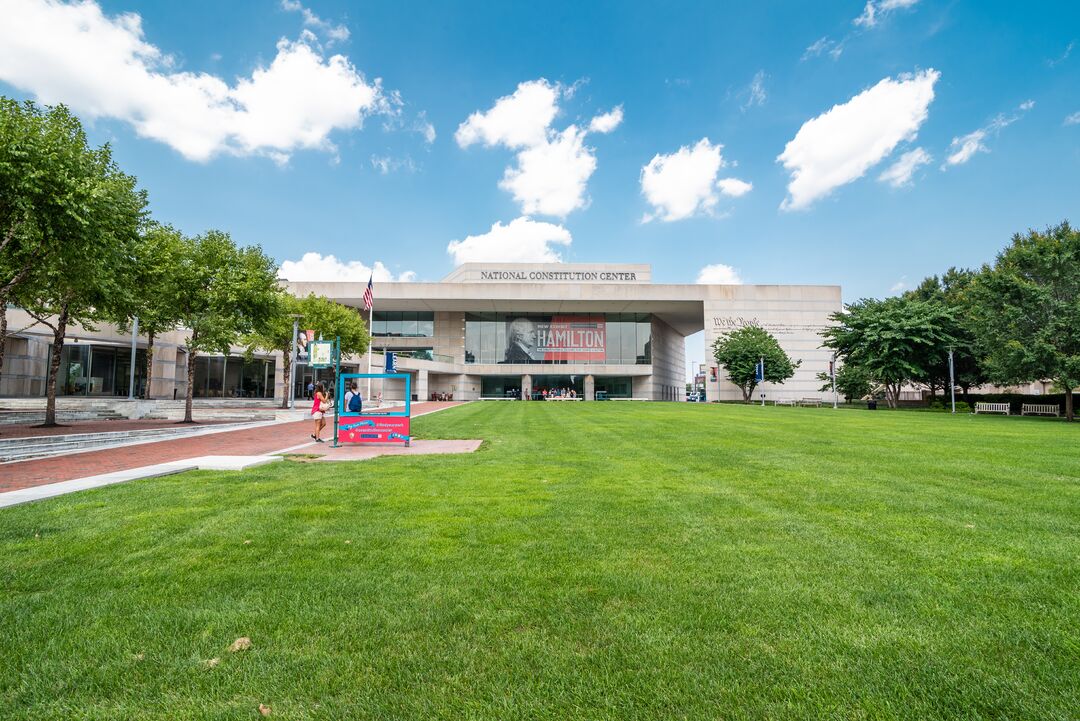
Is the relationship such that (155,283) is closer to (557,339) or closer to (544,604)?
(544,604)

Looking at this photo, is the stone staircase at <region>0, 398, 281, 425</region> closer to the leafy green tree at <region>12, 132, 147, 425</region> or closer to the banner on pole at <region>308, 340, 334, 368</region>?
the leafy green tree at <region>12, 132, 147, 425</region>

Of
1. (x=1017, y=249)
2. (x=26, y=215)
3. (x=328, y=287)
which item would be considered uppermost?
(x=328, y=287)

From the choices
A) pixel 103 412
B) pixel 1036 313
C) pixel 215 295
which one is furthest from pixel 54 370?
pixel 1036 313

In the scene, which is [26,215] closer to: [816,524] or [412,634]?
[412,634]

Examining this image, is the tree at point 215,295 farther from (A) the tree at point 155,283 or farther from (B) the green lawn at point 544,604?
(B) the green lawn at point 544,604

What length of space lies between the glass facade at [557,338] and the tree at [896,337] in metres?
28.5

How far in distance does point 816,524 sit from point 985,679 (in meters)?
3.25

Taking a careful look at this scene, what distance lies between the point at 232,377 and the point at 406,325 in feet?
76.1

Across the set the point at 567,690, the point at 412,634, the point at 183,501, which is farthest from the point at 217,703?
the point at 183,501

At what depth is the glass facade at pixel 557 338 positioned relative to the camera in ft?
230

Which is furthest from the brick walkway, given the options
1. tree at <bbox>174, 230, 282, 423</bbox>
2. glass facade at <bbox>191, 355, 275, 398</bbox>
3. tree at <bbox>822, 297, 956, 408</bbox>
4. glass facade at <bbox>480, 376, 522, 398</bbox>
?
glass facade at <bbox>480, 376, 522, 398</bbox>

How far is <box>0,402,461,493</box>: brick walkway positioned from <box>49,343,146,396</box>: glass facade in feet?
109

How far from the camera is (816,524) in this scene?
5.93 m

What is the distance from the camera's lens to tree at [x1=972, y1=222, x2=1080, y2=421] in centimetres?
2711
